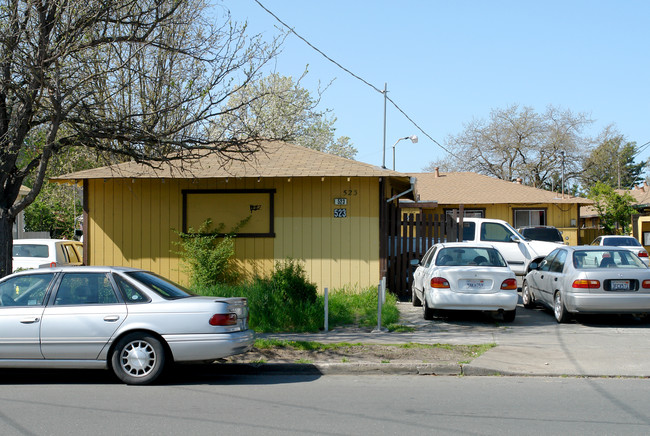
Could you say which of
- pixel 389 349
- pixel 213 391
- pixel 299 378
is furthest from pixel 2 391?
pixel 389 349

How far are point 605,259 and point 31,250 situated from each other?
43.8 feet

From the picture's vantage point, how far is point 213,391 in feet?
25.6

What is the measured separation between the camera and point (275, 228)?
51.6 ft

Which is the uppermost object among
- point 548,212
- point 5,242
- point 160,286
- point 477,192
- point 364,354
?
point 477,192

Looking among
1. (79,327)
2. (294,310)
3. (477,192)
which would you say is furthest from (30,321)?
(477,192)

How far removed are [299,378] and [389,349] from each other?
1.65 m

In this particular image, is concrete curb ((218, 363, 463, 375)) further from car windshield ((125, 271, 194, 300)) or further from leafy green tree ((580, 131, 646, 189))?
leafy green tree ((580, 131, 646, 189))

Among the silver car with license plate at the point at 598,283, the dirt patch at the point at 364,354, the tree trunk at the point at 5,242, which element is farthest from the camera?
the silver car with license plate at the point at 598,283

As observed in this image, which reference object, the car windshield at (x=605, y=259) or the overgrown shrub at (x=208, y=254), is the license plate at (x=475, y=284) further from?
the overgrown shrub at (x=208, y=254)

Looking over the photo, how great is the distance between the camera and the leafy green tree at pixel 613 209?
34000 mm

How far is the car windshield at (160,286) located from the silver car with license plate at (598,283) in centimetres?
708

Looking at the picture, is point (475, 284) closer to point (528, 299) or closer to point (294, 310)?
point (294, 310)

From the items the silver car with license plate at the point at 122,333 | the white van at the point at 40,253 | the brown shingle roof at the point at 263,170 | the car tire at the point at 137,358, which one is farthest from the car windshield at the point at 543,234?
the car tire at the point at 137,358

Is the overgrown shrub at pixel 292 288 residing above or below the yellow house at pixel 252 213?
below
